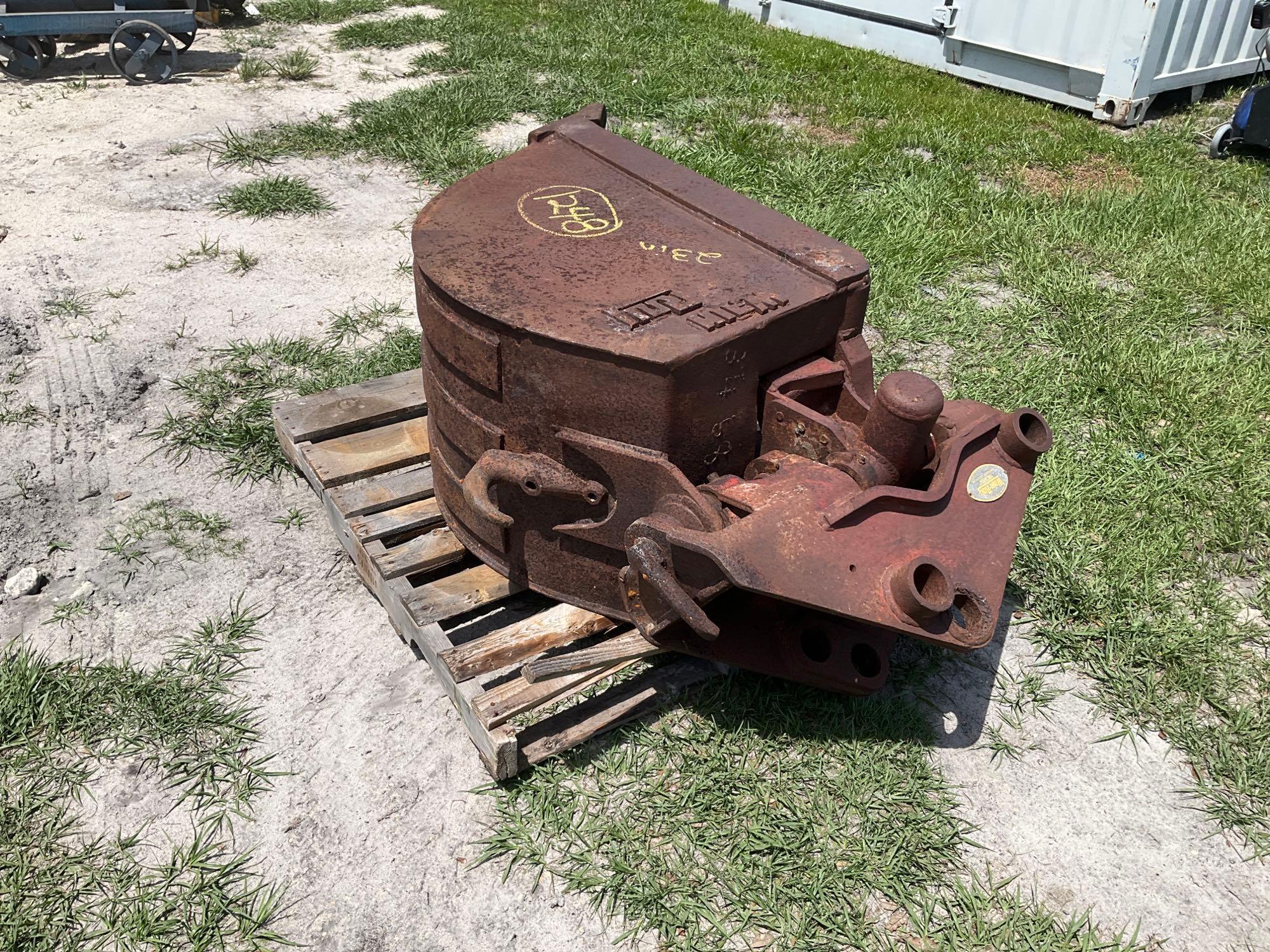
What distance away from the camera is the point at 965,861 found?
7.29 ft

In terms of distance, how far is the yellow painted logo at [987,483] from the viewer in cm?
218

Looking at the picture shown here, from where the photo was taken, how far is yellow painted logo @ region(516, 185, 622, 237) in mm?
2496

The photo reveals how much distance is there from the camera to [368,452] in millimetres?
3188

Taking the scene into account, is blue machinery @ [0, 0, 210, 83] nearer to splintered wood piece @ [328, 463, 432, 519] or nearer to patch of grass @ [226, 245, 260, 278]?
patch of grass @ [226, 245, 260, 278]

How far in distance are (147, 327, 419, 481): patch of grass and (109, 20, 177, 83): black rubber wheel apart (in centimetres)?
381

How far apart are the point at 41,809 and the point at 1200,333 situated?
470 cm

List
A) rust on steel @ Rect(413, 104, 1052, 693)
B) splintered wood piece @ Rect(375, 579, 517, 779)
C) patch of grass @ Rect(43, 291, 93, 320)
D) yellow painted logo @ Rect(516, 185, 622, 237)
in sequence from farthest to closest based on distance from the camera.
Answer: patch of grass @ Rect(43, 291, 93, 320)
yellow painted logo @ Rect(516, 185, 622, 237)
splintered wood piece @ Rect(375, 579, 517, 779)
rust on steel @ Rect(413, 104, 1052, 693)

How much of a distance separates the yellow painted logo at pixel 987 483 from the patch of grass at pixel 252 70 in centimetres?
630

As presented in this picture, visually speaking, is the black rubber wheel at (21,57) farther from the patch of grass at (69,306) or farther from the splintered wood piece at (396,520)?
the splintered wood piece at (396,520)

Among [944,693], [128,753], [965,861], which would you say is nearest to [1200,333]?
[944,693]

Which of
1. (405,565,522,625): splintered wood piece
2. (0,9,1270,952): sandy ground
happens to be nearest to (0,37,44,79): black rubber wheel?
(0,9,1270,952): sandy ground

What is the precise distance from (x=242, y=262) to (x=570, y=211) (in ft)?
8.30

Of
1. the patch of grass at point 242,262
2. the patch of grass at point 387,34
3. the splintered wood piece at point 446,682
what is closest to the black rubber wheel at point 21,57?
the patch of grass at point 387,34

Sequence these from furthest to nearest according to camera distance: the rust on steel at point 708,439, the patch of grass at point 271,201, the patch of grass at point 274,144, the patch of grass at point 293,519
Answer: the patch of grass at point 274,144 → the patch of grass at point 271,201 → the patch of grass at point 293,519 → the rust on steel at point 708,439
